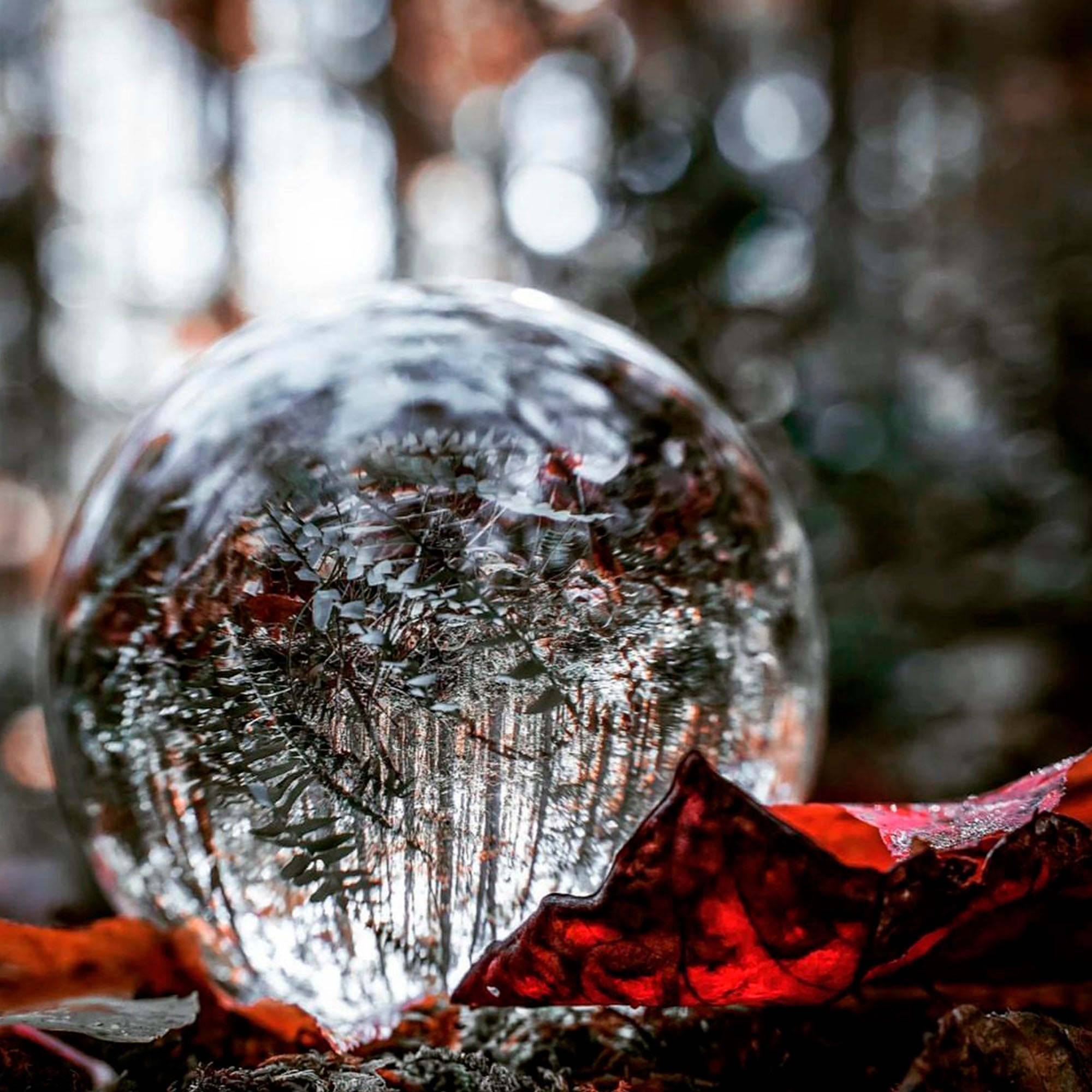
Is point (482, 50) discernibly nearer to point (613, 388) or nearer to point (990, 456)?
point (990, 456)

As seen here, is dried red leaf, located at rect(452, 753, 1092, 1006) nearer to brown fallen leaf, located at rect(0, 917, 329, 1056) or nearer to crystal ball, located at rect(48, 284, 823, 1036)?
crystal ball, located at rect(48, 284, 823, 1036)

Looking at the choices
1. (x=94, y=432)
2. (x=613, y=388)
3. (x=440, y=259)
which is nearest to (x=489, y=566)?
(x=613, y=388)

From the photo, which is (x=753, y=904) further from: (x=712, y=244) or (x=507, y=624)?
(x=712, y=244)

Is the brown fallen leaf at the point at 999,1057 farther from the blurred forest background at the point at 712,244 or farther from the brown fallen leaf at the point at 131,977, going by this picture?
the blurred forest background at the point at 712,244

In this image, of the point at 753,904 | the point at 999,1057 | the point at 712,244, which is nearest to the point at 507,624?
the point at 753,904

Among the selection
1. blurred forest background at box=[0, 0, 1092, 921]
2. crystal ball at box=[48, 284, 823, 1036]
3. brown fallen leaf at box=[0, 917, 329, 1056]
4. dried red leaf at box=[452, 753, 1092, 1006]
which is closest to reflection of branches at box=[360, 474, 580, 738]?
crystal ball at box=[48, 284, 823, 1036]

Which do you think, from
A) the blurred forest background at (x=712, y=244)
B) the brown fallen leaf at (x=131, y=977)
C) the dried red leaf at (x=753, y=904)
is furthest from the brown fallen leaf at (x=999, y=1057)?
the blurred forest background at (x=712, y=244)
